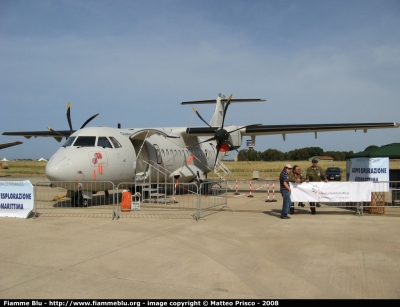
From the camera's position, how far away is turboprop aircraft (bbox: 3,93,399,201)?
1276cm

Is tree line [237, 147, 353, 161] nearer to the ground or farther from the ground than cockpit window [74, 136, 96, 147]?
farther from the ground

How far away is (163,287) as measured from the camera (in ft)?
16.5

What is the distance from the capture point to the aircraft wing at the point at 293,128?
18.8 m

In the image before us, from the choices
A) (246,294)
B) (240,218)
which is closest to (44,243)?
(246,294)

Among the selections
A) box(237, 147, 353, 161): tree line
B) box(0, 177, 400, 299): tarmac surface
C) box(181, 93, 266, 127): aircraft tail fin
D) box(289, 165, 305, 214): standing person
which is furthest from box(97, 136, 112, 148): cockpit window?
box(237, 147, 353, 161): tree line

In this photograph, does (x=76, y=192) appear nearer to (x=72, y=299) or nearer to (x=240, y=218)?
(x=240, y=218)

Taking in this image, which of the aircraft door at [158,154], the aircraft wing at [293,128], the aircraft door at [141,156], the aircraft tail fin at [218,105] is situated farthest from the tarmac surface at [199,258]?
the aircraft tail fin at [218,105]

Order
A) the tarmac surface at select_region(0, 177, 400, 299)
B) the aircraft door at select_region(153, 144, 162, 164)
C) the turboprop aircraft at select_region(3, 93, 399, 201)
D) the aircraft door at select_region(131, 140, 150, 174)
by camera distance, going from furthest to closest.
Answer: the aircraft door at select_region(153, 144, 162, 164), the aircraft door at select_region(131, 140, 150, 174), the turboprop aircraft at select_region(3, 93, 399, 201), the tarmac surface at select_region(0, 177, 400, 299)

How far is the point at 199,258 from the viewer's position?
6.61 metres

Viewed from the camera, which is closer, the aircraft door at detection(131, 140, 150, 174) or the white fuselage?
the white fuselage

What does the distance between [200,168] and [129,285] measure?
17.4m

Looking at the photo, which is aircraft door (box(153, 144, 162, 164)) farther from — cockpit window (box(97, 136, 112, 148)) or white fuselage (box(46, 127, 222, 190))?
cockpit window (box(97, 136, 112, 148))

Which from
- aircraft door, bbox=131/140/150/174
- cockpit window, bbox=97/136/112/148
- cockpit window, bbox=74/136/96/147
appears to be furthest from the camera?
aircraft door, bbox=131/140/150/174

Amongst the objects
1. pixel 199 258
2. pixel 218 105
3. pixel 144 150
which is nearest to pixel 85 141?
pixel 144 150
